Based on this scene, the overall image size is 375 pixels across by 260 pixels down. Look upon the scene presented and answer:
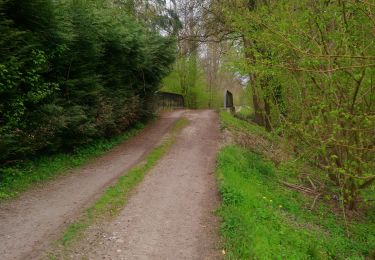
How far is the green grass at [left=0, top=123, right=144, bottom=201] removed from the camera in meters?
8.88

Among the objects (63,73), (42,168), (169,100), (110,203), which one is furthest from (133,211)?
(169,100)

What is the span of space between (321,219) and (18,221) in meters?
6.82

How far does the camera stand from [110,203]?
8.05 meters

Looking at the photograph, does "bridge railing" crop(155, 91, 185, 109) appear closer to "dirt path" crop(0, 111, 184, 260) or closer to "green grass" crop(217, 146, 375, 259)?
"dirt path" crop(0, 111, 184, 260)

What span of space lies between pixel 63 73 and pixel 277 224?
7659mm

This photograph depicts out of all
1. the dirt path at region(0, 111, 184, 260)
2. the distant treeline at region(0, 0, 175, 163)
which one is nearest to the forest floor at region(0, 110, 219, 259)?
the dirt path at region(0, 111, 184, 260)

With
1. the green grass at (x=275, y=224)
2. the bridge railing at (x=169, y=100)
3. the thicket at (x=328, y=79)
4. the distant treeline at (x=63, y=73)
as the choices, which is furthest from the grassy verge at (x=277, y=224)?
the bridge railing at (x=169, y=100)

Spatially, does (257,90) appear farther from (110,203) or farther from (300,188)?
(110,203)

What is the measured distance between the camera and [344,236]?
29.1 feet

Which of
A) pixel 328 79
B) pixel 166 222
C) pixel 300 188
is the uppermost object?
pixel 328 79

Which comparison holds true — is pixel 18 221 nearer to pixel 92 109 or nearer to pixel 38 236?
pixel 38 236

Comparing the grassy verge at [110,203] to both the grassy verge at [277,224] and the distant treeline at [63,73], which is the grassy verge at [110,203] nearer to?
the grassy verge at [277,224]

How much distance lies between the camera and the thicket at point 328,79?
22.0 ft

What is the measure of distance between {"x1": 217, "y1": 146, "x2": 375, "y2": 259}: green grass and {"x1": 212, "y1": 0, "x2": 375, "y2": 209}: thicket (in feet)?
2.68
